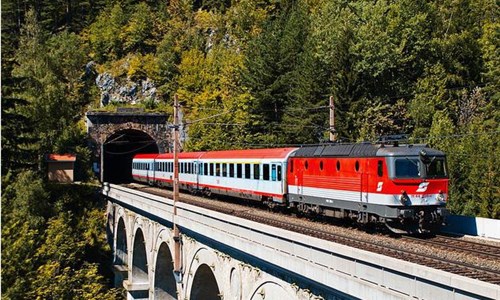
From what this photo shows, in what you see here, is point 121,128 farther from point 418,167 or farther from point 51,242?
point 418,167

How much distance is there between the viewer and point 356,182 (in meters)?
19.6

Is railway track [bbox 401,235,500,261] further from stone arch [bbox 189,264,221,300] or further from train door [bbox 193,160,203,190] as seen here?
train door [bbox 193,160,203,190]

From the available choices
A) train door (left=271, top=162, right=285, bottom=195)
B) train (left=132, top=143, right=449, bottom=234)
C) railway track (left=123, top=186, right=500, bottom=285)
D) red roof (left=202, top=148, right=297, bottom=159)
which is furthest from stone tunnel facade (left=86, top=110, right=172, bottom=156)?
railway track (left=123, top=186, right=500, bottom=285)

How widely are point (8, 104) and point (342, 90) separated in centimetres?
2541

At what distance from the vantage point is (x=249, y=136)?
52594mm

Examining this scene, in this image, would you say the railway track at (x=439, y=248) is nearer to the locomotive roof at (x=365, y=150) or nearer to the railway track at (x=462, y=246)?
the railway track at (x=462, y=246)

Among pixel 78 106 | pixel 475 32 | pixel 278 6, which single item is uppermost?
pixel 278 6

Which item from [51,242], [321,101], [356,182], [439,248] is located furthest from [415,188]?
[321,101]

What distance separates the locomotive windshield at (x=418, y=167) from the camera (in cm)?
1798

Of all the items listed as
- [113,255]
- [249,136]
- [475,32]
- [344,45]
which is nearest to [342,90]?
[344,45]

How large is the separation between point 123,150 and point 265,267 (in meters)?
58.0

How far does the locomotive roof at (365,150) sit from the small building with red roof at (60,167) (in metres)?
33.5

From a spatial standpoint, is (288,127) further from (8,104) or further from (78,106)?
(78,106)

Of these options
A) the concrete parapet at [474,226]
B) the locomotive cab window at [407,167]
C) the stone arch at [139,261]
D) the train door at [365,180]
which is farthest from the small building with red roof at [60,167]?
the concrete parapet at [474,226]
